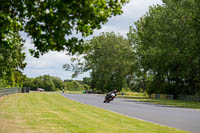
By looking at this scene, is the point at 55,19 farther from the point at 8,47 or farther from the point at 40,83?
the point at 40,83

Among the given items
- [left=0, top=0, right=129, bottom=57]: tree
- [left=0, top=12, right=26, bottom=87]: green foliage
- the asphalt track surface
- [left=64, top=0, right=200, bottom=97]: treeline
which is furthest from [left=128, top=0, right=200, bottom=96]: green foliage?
[left=0, top=0, right=129, bottom=57]: tree

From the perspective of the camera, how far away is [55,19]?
296 inches

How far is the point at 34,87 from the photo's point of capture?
478 ft

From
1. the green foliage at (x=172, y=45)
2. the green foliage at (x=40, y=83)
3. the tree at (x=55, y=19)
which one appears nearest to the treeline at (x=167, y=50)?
the green foliage at (x=172, y=45)

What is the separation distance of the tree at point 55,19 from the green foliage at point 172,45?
1371 inches

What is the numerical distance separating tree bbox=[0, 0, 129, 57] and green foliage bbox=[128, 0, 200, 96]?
34.8 metres

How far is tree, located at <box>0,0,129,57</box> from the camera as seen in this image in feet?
24.4

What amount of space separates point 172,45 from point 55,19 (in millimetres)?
44565

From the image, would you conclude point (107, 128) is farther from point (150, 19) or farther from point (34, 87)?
point (34, 87)

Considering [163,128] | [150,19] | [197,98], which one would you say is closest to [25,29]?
[163,128]

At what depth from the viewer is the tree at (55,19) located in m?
7.43

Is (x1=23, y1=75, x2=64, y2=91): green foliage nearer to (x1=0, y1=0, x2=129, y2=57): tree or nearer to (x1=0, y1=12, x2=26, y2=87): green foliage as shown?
(x1=0, y1=12, x2=26, y2=87): green foliage

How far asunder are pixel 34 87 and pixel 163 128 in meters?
136

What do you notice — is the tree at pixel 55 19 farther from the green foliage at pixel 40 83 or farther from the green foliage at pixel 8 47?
the green foliage at pixel 40 83
